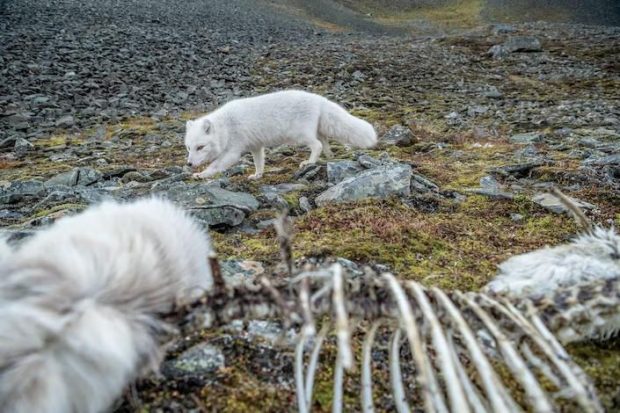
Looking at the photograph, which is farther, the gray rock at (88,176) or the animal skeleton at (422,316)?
the gray rock at (88,176)

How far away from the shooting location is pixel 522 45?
2827 centimetres

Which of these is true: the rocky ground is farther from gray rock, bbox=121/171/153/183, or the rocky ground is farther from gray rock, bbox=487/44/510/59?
gray rock, bbox=487/44/510/59

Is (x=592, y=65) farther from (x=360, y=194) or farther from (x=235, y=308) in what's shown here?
(x=235, y=308)

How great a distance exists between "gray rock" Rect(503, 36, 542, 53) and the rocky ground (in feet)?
0.51

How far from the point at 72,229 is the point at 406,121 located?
12.6 m

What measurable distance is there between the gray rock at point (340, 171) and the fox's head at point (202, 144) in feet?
9.26

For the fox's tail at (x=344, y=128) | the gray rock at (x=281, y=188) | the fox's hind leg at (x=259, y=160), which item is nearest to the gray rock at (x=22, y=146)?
the fox's hind leg at (x=259, y=160)

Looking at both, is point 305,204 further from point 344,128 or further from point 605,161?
point 344,128

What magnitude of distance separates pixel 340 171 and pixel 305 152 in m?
4.14

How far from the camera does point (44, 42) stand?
2080 centimetres

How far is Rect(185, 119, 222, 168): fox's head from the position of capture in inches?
329

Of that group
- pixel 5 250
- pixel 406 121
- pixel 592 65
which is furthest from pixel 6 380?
pixel 592 65

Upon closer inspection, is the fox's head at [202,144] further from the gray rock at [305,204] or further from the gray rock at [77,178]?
the gray rock at [305,204]

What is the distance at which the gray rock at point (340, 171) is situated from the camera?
6.07 m
